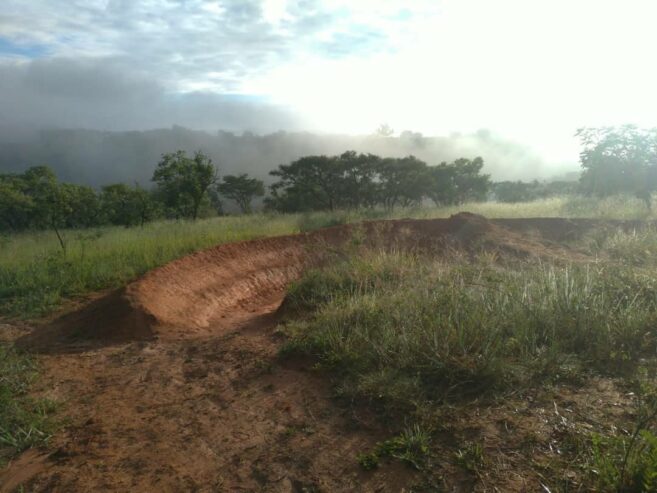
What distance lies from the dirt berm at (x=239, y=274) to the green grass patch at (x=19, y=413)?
1041 mm

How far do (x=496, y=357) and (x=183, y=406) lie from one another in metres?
2.85

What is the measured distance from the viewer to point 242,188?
Answer: 43.1 m

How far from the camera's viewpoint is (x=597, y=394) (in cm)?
384

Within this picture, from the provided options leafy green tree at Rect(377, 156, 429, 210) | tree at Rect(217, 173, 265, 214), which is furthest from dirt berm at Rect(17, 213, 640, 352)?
tree at Rect(217, 173, 265, 214)

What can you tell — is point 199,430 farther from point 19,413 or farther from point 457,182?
point 457,182

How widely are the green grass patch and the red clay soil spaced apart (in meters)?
0.13

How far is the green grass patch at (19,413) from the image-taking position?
4.06 metres

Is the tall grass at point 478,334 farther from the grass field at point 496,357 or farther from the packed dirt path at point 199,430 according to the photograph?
the packed dirt path at point 199,430

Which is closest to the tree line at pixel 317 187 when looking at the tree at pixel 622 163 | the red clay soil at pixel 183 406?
the tree at pixel 622 163

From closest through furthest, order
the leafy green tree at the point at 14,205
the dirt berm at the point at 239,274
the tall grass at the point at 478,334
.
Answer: the tall grass at the point at 478,334
the dirt berm at the point at 239,274
the leafy green tree at the point at 14,205

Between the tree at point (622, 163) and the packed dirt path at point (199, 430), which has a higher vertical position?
the tree at point (622, 163)

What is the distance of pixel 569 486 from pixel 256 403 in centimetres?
270

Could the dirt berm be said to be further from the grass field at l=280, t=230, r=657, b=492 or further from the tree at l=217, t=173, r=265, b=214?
the tree at l=217, t=173, r=265, b=214

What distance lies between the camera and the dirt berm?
7141 millimetres
